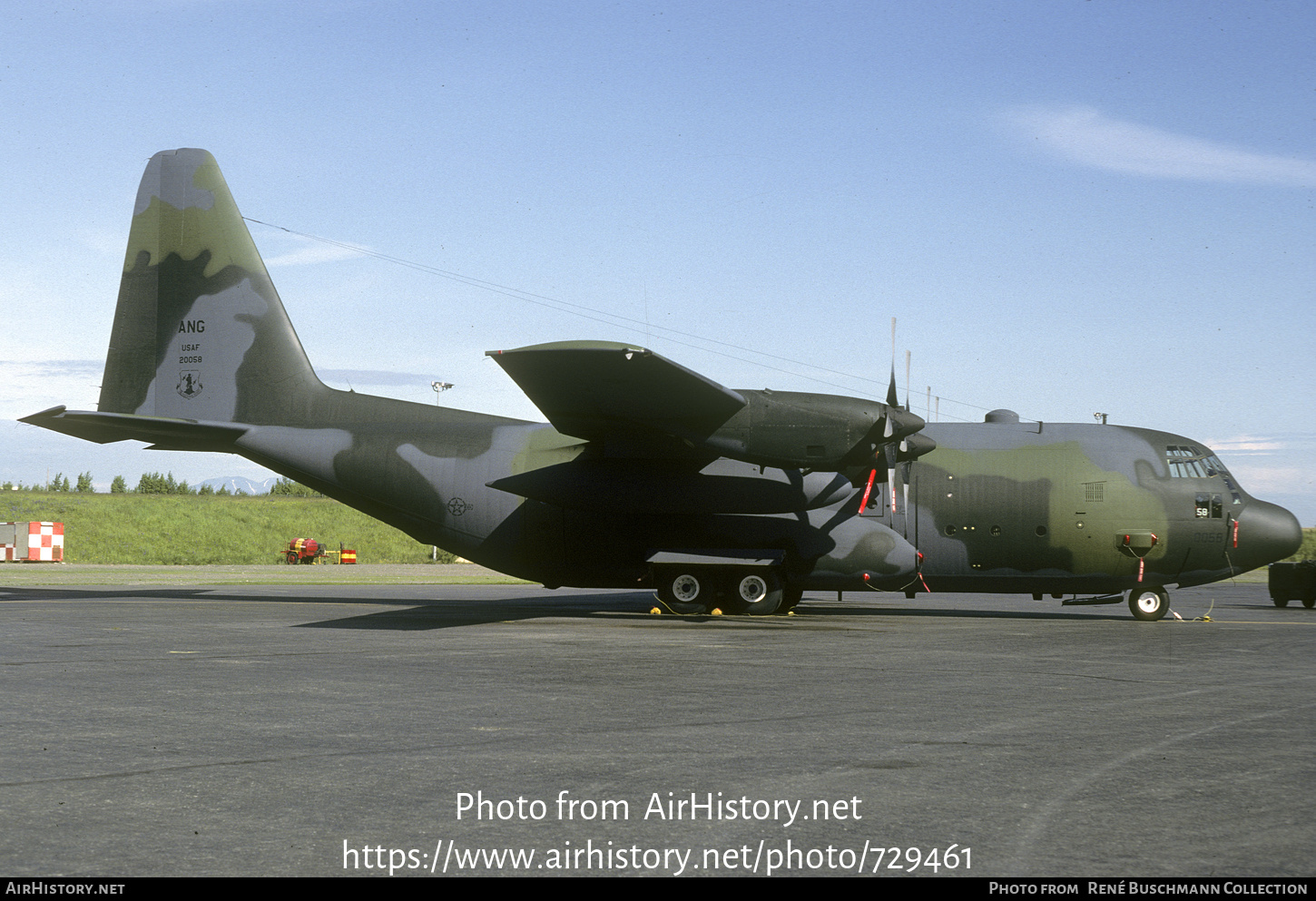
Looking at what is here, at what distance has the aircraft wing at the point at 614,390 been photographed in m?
16.9

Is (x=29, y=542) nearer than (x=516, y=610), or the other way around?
(x=516, y=610)

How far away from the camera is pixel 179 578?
39.0 m

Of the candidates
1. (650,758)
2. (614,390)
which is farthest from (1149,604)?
(650,758)

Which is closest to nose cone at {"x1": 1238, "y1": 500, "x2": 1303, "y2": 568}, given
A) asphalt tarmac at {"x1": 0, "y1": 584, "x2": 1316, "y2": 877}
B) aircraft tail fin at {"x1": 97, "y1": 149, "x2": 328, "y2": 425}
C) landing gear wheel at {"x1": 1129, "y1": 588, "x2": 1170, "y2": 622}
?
landing gear wheel at {"x1": 1129, "y1": 588, "x2": 1170, "y2": 622}

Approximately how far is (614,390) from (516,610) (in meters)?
7.65

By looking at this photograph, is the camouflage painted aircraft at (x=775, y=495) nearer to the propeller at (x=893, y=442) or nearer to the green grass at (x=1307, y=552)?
the propeller at (x=893, y=442)

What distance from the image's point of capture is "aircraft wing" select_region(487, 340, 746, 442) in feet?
55.3

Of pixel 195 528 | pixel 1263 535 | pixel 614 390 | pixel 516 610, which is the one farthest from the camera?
pixel 195 528

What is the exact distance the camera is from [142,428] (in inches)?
879

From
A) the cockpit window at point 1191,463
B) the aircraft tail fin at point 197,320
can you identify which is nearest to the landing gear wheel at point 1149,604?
the cockpit window at point 1191,463

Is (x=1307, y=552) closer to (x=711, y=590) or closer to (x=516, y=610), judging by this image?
(x=711, y=590)

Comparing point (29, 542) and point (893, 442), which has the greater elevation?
point (893, 442)
